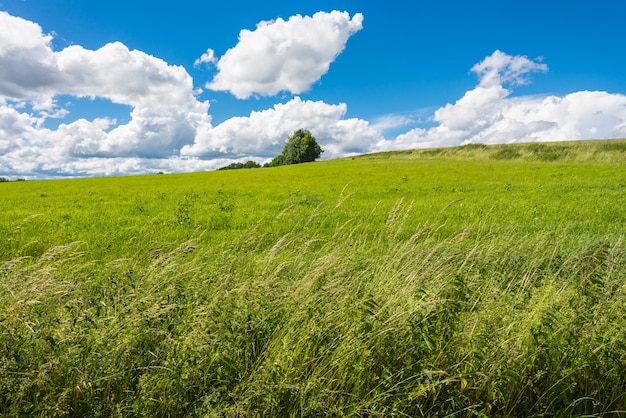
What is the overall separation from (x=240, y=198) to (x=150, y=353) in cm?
1772

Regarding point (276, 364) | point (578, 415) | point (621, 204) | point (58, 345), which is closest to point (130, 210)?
point (58, 345)

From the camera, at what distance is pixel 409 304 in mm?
4578

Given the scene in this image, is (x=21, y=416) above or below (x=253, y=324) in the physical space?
below

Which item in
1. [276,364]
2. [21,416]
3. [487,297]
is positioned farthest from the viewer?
[487,297]

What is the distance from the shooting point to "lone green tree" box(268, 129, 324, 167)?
110438 millimetres

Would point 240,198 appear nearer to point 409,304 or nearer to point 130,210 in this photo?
point 130,210

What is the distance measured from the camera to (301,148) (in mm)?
110062

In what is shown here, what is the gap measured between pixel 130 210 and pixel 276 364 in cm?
1659

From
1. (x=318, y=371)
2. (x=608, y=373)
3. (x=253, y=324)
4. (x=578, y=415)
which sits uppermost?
(x=253, y=324)

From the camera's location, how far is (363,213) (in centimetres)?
1553

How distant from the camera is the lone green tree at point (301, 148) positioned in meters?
110

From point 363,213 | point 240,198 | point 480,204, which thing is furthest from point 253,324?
point 240,198

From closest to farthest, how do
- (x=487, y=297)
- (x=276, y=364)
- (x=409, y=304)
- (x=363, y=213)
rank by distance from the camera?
(x=276, y=364) < (x=409, y=304) < (x=487, y=297) < (x=363, y=213)

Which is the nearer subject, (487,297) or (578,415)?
(578,415)
